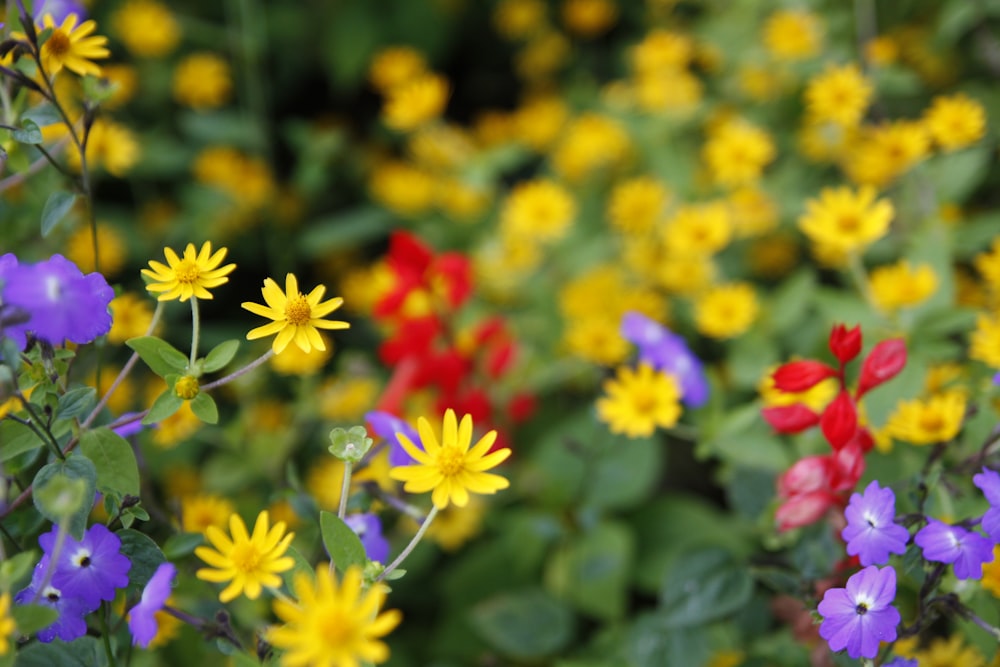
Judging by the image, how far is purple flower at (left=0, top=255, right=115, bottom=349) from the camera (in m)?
0.56

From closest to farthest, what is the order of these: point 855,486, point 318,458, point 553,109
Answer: point 855,486
point 318,458
point 553,109

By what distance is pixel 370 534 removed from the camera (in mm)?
791

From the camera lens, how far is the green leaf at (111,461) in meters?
0.68

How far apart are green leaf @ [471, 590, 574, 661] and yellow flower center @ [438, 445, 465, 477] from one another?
1.83ft

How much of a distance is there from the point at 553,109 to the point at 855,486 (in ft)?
4.36

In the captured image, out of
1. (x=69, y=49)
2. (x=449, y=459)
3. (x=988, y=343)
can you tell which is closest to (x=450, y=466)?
(x=449, y=459)

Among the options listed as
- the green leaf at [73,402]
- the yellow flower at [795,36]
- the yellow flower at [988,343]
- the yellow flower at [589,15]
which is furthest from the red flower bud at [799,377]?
the yellow flower at [589,15]

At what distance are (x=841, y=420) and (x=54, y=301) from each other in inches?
25.1

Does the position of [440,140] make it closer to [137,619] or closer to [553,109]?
[553,109]

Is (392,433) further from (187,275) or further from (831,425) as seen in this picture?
(831,425)

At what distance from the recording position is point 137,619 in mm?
624

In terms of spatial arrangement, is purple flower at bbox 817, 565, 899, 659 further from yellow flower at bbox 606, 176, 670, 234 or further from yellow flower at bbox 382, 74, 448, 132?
yellow flower at bbox 382, 74, 448, 132

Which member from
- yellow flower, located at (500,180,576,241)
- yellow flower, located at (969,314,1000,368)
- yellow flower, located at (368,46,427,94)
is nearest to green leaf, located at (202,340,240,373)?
yellow flower, located at (969,314,1000,368)

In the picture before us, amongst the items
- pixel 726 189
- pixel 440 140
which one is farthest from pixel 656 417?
pixel 440 140
